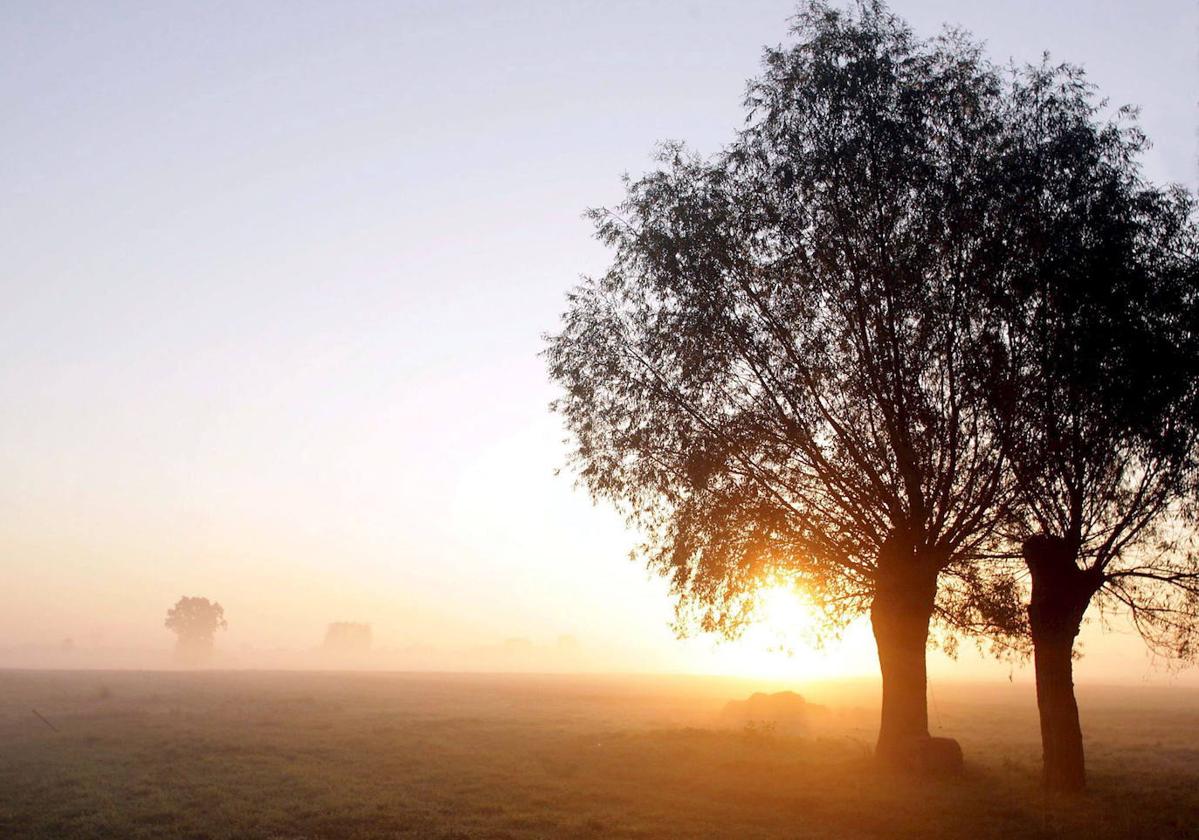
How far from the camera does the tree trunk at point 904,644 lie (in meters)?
28.1

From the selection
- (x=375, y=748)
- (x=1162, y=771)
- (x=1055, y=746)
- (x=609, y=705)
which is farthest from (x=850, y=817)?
(x=609, y=705)

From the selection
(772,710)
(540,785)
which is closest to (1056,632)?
(540,785)

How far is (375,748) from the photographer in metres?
39.7

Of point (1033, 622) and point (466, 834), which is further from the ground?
point (1033, 622)

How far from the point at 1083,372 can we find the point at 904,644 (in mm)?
11026

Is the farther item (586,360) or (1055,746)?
(586,360)

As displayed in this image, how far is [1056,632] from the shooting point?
26.3 meters

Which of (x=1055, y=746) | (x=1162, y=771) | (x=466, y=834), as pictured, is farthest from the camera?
(x=1162, y=771)


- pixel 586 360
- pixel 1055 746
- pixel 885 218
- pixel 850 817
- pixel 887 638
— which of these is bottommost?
pixel 850 817

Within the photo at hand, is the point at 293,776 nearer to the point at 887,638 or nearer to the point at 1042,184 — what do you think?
the point at 887,638

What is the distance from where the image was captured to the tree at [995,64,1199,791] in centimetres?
2438

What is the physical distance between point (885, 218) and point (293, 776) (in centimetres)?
3005

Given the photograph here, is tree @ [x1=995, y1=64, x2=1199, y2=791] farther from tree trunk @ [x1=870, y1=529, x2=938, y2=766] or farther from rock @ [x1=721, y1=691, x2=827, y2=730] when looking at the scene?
rock @ [x1=721, y1=691, x2=827, y2=730]

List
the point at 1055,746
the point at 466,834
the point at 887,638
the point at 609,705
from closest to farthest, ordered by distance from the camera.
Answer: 1. the point at 466,834
2. the point at 1055,746
3. the point at 887,638
4. the point at 609,705
